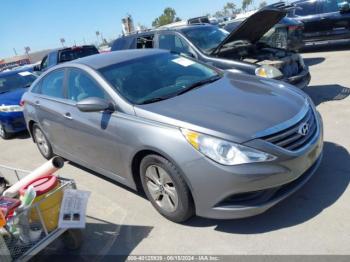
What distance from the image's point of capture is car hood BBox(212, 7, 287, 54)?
641 cm

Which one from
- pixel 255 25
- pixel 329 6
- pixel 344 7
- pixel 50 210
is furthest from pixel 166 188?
pixel 329 6

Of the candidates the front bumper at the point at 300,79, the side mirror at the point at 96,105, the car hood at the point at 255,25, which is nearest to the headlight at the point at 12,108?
the car hood at the point at 255,25

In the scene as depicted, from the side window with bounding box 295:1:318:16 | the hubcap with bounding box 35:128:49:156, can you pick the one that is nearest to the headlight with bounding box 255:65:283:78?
the hubcap with bounding box 35:128:49:156

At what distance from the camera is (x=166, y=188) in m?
3.58

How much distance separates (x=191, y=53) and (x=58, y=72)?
9.14 feet

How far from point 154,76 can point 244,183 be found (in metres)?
1.86

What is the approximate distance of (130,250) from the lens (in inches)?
137

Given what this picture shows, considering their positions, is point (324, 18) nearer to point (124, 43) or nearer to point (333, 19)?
point (333, 19)

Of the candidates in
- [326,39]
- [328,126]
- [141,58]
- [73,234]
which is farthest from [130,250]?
[326,39]

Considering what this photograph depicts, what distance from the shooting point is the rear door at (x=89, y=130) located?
4.05m

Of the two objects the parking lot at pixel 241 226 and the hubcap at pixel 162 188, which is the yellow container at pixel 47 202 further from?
the hubcap at pixel 162 188

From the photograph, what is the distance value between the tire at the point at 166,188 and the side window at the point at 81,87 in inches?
39.5

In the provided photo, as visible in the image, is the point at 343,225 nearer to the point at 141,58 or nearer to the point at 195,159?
the point at 195,159

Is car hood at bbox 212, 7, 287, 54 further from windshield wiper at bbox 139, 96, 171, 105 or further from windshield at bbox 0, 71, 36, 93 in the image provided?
windshield at bbox 0, 71, 36, 93
